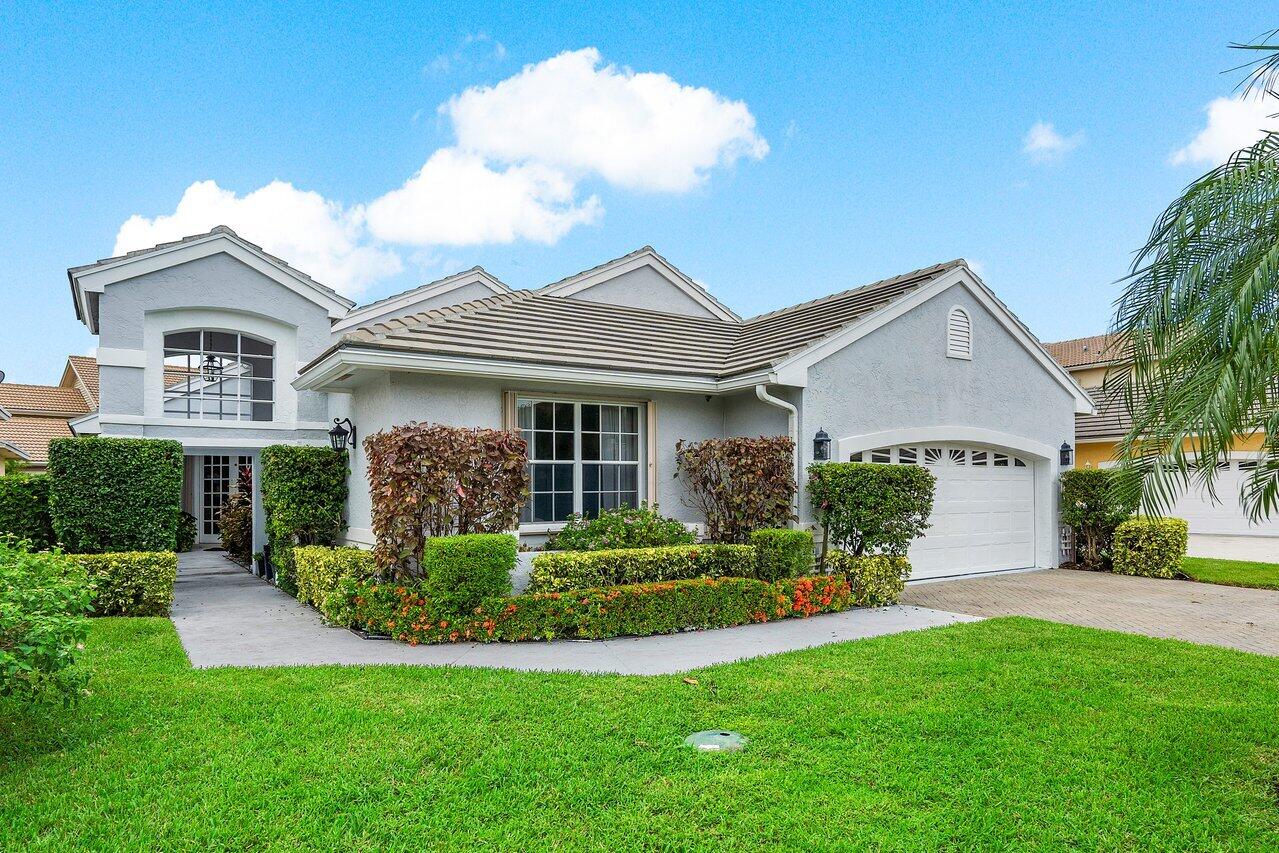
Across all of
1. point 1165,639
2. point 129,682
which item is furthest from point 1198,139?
point 129,682

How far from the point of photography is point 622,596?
28.3ft

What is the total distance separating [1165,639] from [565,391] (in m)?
8.16

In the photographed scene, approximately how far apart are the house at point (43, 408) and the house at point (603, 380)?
36.1ft

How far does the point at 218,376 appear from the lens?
48.4 feet

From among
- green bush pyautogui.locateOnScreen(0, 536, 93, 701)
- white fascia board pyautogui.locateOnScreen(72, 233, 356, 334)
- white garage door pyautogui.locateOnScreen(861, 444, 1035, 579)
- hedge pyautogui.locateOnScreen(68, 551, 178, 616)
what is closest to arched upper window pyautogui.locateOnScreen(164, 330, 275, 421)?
white fascia board pyautogui.locateOnScreen(72, 233, 356, 334)

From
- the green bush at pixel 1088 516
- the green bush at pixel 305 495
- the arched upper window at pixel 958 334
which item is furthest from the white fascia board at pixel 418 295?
the green bush at pixel 1088 516

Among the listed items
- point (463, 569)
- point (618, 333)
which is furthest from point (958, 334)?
point (463, 569)

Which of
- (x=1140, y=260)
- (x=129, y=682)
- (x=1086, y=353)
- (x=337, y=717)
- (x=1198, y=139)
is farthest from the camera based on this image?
(x=1086, y=353)

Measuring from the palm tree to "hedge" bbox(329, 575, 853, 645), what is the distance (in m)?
5.07

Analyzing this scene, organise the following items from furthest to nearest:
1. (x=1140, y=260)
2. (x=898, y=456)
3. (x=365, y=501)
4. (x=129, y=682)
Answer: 1. (x=898, y=456)
2. (x=365, y=501)
3. (x=129, y=682)
4. (x=1140, y=260)

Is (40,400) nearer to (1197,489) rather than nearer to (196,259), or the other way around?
(196,259)

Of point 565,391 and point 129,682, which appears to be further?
point 565,391

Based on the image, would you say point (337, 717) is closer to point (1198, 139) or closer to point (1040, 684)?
point (1040, 684)

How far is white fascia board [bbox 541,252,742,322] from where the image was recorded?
1764cm
